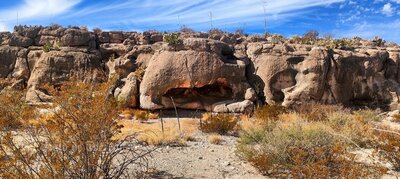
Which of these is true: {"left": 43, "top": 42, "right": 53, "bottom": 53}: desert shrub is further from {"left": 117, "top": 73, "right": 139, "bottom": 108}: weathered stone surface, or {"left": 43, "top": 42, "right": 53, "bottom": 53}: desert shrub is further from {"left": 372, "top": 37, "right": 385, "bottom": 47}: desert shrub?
{"left": 372, "top": 37, "right": 385, "bottom": 47}: desert shrub

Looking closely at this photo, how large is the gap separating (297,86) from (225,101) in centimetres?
375

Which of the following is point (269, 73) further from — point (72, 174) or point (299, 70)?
point (72, 174)

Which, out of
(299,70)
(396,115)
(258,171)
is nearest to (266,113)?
(299,70)

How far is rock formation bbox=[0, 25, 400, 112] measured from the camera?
17.8 metres

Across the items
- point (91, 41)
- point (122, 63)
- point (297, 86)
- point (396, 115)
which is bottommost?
point (396, 115)

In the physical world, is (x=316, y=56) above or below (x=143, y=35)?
below

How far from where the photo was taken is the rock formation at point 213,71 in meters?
17.8

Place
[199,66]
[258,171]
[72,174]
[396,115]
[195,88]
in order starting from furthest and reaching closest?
[195,88] → [199,66] → [396,115] → [258,171] → [72,174]

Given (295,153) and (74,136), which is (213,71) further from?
(74,136)

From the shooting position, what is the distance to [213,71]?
17.7 metres

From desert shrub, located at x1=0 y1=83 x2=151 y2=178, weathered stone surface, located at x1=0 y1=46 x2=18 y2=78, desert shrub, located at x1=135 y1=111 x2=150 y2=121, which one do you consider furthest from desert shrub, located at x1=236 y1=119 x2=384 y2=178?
weathered stone surface, located at x1=0 y1=46 x2=18 y2=78

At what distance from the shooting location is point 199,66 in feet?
58.3

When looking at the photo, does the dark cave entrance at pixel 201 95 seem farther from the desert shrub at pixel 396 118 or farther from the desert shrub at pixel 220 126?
the desert shrub at pixel 396 118

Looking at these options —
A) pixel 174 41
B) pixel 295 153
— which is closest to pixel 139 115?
pixel 174 41
